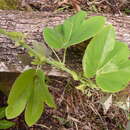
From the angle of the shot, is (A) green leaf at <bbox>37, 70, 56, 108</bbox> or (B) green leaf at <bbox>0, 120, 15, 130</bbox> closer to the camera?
(A) green leaf at <bbox>37, 70, 56, 108</bbox>

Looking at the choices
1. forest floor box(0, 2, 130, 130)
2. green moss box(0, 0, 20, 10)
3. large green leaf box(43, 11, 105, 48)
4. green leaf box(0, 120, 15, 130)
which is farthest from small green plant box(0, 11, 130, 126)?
green moss box(0, 0, 20, 10)

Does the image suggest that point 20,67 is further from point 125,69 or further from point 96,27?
point 125,69

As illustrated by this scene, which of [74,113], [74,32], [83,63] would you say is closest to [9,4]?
[74,113]

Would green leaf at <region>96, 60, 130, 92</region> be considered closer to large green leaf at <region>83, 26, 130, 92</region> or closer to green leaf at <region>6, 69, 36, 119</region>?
large green leaf at <region>83, 26, 130, 92</region>

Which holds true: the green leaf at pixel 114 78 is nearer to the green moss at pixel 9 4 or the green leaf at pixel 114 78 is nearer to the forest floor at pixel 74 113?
the forest floor at pixel 74 113

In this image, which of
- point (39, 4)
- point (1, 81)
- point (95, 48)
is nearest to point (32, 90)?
point (95, 48)

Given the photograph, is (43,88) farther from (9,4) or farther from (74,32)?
(9,4)

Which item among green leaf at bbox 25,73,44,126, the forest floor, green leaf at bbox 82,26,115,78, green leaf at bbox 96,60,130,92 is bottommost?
the forest floor
